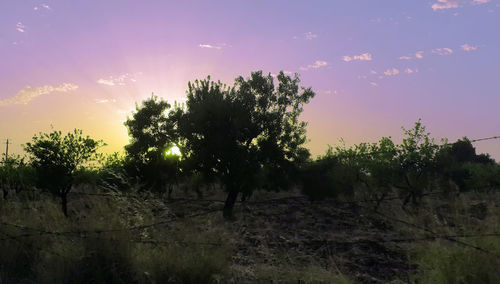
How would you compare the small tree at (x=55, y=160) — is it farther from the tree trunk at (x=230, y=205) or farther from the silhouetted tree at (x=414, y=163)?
the silhouetted tree at (x=414, y=163)

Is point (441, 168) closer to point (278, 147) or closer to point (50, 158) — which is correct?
point (278, 147)

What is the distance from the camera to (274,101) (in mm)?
25781

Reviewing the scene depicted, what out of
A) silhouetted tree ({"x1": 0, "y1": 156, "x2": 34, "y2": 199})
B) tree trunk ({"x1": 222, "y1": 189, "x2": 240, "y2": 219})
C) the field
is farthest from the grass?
tree trunk ({"x1": 222, "y1": 189, "x2": 240, "y2": 219})

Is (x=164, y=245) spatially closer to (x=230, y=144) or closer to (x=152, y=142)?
(x=230, y=144)

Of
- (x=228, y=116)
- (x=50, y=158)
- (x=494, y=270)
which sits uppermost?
(x=228, y=116)

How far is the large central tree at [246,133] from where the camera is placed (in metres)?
24.0

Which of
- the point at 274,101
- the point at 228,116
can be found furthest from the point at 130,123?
the point at 274,101

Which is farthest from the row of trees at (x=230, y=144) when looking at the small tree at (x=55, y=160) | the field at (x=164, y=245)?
the field at (x=164, y=245)

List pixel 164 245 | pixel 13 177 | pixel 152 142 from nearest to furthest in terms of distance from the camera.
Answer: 1. pixel 164 245
2. pixel 13 177
3. pixel 152 142

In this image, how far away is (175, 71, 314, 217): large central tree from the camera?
78.7ft

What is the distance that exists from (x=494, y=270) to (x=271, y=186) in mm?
20532

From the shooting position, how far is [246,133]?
80.4 ft

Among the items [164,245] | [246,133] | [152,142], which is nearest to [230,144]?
[246,133]

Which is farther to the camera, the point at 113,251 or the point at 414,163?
the point at 414,163
